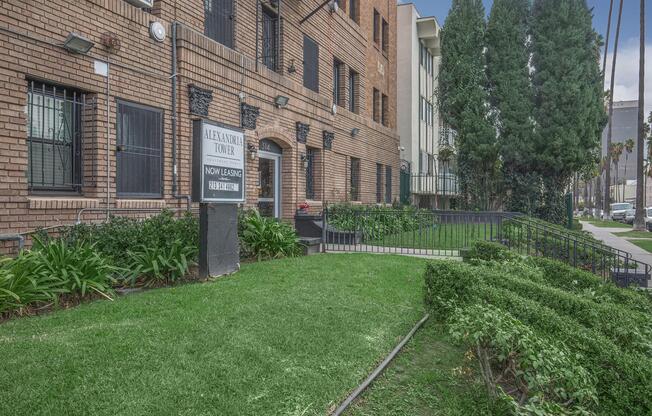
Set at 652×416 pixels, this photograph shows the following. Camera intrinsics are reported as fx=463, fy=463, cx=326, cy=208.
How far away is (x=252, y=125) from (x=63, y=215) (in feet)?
16.0

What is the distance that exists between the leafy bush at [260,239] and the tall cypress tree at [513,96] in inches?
509

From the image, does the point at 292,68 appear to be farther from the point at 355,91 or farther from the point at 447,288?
the point at 447,288

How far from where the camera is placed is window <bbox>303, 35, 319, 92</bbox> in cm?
1318

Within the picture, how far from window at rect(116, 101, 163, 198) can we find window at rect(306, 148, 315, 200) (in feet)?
19.5

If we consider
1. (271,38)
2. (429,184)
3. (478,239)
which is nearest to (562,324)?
(478,239)

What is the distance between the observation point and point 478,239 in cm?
988

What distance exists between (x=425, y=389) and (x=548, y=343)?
3.25ft

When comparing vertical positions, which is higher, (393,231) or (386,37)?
(386,37)

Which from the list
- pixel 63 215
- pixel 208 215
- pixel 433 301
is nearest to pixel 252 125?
pixel 208 215

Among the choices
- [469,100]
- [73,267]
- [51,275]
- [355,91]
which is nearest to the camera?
[51,275]

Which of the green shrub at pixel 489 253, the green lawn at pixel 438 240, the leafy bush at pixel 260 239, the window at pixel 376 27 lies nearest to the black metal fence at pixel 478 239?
the green lawn at pixel 438 240

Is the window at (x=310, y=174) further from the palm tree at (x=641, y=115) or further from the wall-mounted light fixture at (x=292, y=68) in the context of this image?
the palm tree at (x=641, y=115)

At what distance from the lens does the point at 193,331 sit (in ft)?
13.6

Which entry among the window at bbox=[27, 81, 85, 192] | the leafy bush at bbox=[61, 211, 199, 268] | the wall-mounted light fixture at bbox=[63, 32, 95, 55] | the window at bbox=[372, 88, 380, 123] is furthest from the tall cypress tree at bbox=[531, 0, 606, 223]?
the window at bbox=[27, 81, 85, 192]
